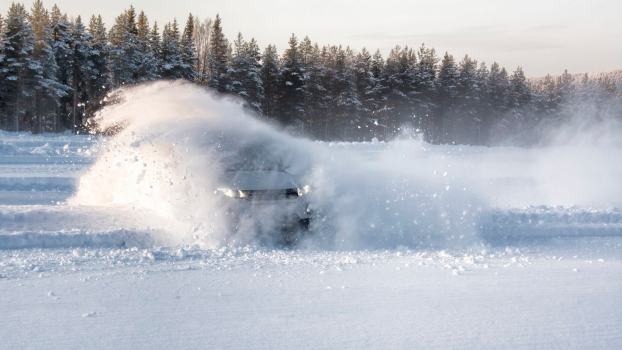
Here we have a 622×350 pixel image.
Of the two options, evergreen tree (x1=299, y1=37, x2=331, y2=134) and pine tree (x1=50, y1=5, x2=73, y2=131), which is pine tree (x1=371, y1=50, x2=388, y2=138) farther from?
pine tree (x1=50, y1=5, x2=73, y2=131)

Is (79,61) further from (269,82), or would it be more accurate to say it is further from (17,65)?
(269,82)

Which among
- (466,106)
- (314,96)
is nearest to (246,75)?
(314,96)

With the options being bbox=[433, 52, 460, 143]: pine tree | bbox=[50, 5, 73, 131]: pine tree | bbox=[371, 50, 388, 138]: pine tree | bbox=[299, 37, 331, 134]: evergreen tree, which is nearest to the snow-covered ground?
bbox=[50, 5, 73, 131]: pine tree

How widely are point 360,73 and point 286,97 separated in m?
10.3

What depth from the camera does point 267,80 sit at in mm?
58469

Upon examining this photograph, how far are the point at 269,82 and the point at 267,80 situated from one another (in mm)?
280

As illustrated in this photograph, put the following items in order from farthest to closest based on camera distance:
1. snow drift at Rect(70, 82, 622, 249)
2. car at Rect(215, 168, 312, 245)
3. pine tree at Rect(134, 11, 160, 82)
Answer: pine tree at Rect(134, 11, 160, 82)
snow drift at Rect(70, 82, 622, 249)
car at Rect(215, 168, 312, 245)

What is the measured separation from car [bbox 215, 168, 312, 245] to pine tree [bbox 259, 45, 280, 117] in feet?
164

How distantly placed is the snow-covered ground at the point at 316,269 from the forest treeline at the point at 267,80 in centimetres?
3899

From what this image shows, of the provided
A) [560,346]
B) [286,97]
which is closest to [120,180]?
[560,346]

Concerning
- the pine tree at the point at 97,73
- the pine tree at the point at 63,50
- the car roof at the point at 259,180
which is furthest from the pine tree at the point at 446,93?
the car roof at the point at 259,180

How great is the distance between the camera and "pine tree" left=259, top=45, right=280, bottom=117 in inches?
2295

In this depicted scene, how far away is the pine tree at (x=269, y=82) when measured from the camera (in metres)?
58.3

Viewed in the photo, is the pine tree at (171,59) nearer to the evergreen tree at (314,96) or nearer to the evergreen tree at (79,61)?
the evergreen tree at (79,61)
